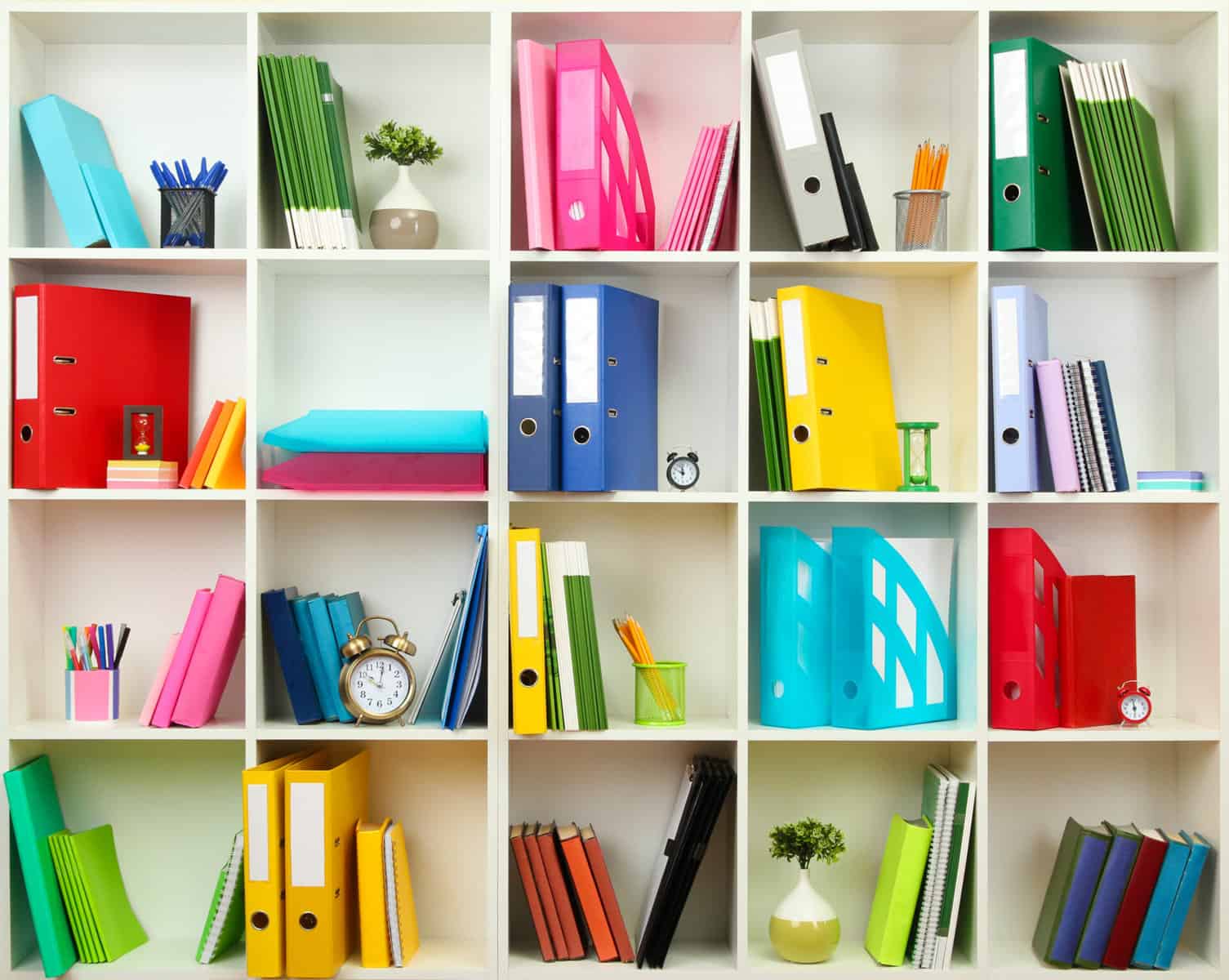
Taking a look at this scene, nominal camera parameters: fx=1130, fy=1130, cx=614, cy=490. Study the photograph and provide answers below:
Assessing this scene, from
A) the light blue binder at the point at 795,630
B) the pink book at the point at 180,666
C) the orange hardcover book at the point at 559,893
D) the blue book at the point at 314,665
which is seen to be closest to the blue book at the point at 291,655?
the blue book at the point at 314,665

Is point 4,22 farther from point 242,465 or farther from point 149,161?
point 242,465

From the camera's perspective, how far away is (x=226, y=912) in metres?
2.18

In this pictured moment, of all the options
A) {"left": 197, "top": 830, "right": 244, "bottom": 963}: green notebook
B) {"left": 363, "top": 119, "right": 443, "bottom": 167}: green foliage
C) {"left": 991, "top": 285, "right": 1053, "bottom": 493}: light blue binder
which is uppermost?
{"left": 363, "top": 119, "right": 443, "bottom": 167}: green foliage

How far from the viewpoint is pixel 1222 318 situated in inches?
86.4

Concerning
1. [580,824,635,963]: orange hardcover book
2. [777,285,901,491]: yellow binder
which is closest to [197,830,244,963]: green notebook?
[580,824,635,963]: orange hardcover book

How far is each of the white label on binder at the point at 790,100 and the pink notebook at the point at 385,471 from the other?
0.83 m

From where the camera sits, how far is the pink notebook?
2141 millimetres

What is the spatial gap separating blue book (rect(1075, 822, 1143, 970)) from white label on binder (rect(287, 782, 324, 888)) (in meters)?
1.45

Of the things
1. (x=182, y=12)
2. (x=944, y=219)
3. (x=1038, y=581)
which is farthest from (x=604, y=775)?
(x=182, y=12)

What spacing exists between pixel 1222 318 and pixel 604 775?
1.53 meters

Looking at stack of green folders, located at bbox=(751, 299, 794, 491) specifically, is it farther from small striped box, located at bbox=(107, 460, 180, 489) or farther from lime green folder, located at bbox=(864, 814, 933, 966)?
small striped box, located at bbox=(107, 460, 180, 489)

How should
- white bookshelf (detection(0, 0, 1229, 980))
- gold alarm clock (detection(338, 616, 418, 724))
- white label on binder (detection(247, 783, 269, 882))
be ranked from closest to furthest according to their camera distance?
white label on binder (detection(247, 783, 269, 882)) < gold alarm clock (detection(338, 616, 418, 724)) < white bookshelf (detection(0, 0, 1229, 980))

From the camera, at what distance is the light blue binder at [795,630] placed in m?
2.19

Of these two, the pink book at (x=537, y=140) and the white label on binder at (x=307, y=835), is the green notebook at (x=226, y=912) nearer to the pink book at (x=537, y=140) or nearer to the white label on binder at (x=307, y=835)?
the white label on binder at (x=307, y=835)
